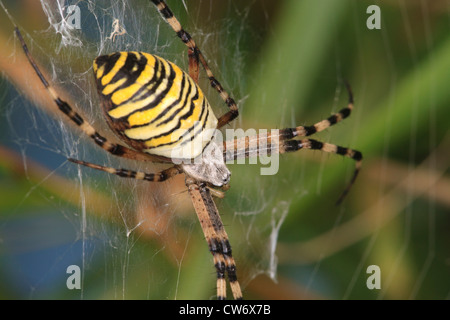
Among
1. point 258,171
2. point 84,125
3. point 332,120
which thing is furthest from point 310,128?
point 84,125

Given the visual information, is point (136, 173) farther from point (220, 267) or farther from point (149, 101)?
point (220, 267)

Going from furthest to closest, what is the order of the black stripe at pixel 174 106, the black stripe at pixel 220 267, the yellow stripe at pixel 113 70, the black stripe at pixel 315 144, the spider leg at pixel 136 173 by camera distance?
the black stripe at pixel 315 144 → the black stripe at pixel 220 267 → the spider leg at pixel 136 173 → the black stripe at pixel 174 106 → the yellow stripe at pixel 113 70

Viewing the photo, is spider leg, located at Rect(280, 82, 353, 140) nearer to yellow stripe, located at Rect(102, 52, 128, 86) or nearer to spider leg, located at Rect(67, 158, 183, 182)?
spider leg, located at Rect(67, 158, 183, 182)

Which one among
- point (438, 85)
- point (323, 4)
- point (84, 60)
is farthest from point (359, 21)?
point (84, 60)

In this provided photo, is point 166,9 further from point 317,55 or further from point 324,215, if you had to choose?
point 324,215

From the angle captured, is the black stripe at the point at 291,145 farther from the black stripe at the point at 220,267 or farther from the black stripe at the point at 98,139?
the black stripe at the point at 98,139

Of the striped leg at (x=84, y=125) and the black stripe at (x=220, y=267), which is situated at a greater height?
the striped leg at (x=84, y=125)

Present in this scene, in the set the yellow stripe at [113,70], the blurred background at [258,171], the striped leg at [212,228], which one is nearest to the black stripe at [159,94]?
the yellow stripe at [113,70]
